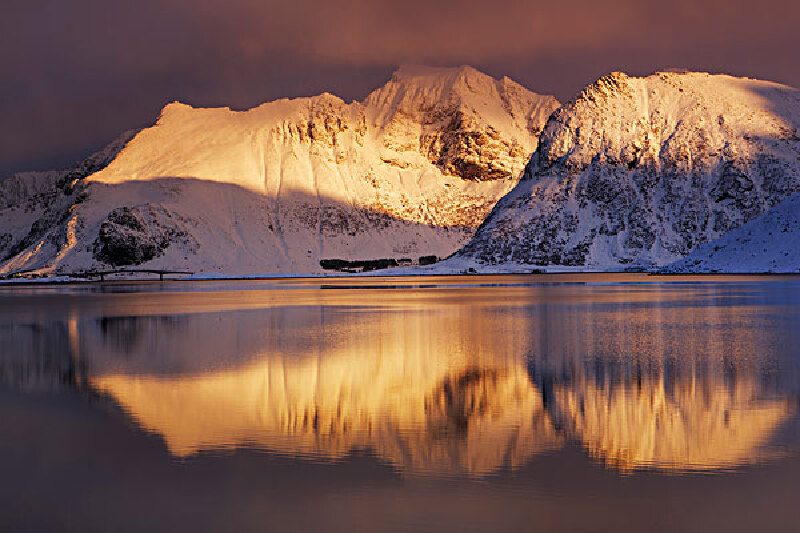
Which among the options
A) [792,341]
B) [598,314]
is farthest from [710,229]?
[792,341]

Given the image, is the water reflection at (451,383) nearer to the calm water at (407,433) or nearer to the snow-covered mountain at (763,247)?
the calm water at (407,433)

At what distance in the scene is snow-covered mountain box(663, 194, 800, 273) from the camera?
431ft

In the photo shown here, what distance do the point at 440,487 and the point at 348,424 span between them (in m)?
5.90

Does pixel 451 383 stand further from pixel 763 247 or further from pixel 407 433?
pixel 763 247

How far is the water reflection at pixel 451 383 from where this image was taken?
18.8 m

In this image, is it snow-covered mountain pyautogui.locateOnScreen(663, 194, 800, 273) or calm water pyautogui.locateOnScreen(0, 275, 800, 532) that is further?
snow-covered mountain pyautogui.locateOnScreen(663, 194, 800, 273)

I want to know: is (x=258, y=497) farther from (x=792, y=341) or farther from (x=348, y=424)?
(x=792, y=341)

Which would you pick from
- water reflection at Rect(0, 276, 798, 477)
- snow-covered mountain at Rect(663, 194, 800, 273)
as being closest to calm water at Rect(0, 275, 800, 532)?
water reflection at Rect(0, 276, 798, 477)

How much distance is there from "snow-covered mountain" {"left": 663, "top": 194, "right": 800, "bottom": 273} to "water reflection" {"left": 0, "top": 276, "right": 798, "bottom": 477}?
271 feet

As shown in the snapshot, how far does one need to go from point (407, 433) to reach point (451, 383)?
7.75 m

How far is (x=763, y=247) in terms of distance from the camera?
445ft

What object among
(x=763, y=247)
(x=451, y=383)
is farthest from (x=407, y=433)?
(x=763, y=247)

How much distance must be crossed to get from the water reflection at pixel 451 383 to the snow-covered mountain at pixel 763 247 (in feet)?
271

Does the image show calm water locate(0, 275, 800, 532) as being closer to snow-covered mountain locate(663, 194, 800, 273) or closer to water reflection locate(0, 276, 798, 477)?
water reflection locate(0, 276, 798, 477)
